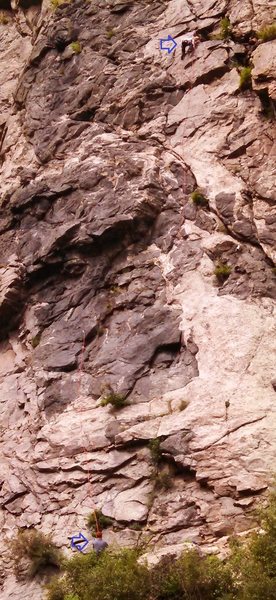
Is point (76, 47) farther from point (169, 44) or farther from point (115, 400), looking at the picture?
point (115, 400)

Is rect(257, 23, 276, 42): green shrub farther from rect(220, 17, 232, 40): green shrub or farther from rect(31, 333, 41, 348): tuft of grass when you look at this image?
rect(31, 333, 41, 348): tuft of grass

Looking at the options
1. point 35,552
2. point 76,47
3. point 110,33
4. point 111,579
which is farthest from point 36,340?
point 110,33

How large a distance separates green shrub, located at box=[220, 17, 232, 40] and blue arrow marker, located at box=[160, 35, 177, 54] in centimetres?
134

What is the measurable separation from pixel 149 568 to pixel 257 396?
11.0 ft

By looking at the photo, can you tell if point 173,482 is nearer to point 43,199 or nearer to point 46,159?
point 43,199

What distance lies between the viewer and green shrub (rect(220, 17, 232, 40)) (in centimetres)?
1609

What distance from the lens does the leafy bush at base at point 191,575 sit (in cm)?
804

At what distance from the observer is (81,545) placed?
11039mm

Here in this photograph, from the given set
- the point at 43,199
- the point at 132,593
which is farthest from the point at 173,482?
the point at 43,199

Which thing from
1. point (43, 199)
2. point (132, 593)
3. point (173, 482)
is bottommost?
point (173, 482)

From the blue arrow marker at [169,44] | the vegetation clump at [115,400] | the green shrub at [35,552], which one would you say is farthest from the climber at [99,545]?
the blue arrow marker at [169,44]

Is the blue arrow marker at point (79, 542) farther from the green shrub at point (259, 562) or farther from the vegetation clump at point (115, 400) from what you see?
the green shrub at point (259, 562)

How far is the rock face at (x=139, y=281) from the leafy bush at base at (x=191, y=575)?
93cm

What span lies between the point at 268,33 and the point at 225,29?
199cm
